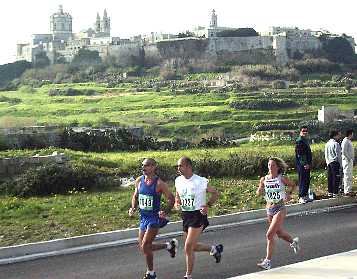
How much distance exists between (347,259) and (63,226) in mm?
4581

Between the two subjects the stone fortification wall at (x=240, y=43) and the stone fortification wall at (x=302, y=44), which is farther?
the stone fortification wall at (x=240, y=43)

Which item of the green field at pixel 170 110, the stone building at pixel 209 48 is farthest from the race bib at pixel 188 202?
the stone building at pixel 209 48

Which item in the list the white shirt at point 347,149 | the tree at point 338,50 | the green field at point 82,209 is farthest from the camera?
the tree at point 338,50

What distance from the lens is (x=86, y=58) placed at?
390 ft

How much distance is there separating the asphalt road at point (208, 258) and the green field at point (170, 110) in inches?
1415

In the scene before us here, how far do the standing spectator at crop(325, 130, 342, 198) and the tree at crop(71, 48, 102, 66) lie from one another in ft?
347

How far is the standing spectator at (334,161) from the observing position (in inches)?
512

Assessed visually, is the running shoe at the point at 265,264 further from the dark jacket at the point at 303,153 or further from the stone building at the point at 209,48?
the stone building at the point at 209,48

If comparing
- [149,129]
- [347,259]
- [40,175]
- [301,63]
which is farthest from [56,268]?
[301,63]

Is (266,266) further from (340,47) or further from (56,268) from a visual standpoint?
(340,47)

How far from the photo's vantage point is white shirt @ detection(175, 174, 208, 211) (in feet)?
23.9

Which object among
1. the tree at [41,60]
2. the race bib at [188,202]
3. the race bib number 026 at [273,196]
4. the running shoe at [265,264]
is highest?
the tree at [41,60]

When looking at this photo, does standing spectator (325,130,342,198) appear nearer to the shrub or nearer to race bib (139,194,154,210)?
race bib (139,194,154,210)

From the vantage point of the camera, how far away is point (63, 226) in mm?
10383
